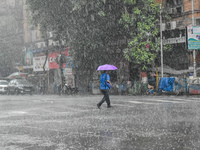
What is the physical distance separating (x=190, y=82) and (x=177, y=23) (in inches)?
286

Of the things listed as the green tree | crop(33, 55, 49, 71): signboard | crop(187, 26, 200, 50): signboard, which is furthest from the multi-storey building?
crop(33, 55, 49, 71): signboard

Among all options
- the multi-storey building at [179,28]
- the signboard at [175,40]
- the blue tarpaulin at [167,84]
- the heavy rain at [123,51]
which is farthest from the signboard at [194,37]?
the signboard at [175,40]

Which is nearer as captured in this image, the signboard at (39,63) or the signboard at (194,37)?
the signboard at (194,37)

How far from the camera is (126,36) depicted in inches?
1255

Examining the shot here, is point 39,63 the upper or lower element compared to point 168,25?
lower

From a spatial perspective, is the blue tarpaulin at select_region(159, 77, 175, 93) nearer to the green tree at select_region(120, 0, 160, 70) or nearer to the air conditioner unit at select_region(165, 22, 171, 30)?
the green tree at select_region(120, 0, 160, 70)

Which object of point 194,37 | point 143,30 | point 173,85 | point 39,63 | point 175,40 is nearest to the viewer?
point 194,37

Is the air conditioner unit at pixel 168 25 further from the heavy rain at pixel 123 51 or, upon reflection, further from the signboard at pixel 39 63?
the signboard at pixel 39 63

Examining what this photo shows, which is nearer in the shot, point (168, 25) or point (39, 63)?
point (168, 25)

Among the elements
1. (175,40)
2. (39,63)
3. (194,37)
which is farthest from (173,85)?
(39,63)

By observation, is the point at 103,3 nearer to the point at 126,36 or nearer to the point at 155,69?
the point at 126,36

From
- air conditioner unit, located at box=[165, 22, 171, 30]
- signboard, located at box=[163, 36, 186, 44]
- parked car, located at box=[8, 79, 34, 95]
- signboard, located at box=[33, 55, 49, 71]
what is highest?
air conditioner unit, located at box=[165, 22, 171, 30]

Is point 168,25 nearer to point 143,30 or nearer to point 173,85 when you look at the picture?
point 143,30

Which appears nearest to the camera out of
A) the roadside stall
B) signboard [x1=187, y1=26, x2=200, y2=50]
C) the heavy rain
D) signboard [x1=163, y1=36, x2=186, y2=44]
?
the heavy rain
